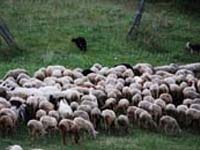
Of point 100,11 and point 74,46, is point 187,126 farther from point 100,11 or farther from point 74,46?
point 100,11

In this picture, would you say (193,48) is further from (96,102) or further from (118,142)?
(118,142)

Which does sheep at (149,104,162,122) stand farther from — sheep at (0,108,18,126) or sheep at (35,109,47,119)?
sheep at (0,108,18,126)

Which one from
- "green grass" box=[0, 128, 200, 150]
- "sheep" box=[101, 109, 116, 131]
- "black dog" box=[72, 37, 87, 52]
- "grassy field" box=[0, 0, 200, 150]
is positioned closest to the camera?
"green grass" box=[0, 128, 200, 150]

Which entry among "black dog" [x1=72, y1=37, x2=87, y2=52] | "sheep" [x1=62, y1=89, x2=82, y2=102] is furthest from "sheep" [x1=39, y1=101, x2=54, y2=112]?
"black dog" [x1=72, y1=37, x2=87, y2=52]

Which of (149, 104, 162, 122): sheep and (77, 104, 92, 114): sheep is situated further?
(149, 104, 162, 122): sheep

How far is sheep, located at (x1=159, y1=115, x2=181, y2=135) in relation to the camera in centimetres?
984

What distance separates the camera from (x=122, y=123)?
974cm

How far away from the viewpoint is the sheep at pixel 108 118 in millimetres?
9656

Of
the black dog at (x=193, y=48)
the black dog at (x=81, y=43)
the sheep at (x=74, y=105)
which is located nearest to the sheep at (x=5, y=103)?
the sheep at (x=74, y=105)

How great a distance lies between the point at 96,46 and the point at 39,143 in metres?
6.58

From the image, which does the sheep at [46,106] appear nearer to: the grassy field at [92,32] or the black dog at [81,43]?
the grassy field at [92,32]

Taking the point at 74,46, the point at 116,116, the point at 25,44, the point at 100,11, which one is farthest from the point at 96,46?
the point at 116,116

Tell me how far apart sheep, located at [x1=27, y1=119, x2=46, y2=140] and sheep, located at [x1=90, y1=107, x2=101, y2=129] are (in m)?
0.83

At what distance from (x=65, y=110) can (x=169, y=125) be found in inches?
60.5
